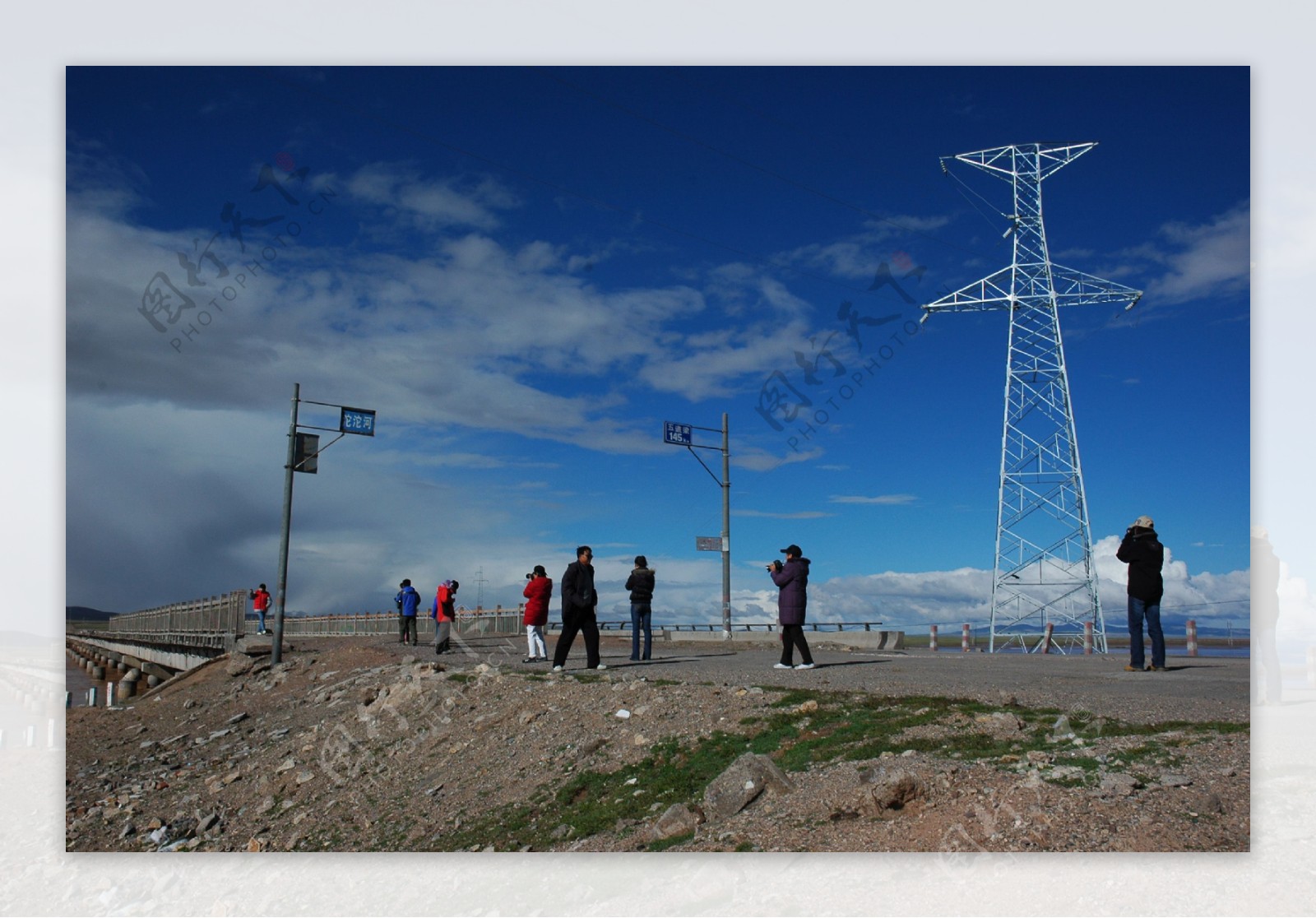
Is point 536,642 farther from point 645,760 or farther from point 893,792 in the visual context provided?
point 893,792

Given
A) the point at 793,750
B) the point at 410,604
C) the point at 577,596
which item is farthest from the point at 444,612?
the point at 793,750

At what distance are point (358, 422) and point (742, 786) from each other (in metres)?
14.7

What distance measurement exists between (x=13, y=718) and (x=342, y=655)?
29.1 meters

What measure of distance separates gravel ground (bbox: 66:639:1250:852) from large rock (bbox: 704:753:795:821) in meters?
0.02

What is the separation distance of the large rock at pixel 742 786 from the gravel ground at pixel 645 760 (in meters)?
0.02

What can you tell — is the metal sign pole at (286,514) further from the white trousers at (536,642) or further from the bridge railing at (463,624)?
the bridge railing at (463,624)

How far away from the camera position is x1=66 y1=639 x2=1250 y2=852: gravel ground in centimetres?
625

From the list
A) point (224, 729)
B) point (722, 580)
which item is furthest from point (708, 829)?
point (722, 580)

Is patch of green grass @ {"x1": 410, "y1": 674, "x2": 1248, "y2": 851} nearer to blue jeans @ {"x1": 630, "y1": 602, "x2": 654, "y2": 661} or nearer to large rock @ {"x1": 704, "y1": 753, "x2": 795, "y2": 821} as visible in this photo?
large rock @ {"x1": 704, "y1": 753, "x2": 795, "y2": 821}

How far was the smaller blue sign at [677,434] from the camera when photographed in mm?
31750

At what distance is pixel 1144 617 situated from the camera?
12773 mm

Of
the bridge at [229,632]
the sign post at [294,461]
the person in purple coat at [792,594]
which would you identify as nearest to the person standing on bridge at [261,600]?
the bridge at [229,632]

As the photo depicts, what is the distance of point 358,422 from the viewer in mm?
20109

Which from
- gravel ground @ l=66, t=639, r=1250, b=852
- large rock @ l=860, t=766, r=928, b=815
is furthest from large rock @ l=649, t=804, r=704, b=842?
large rock @ l=860, t=766, r=928, b=815
